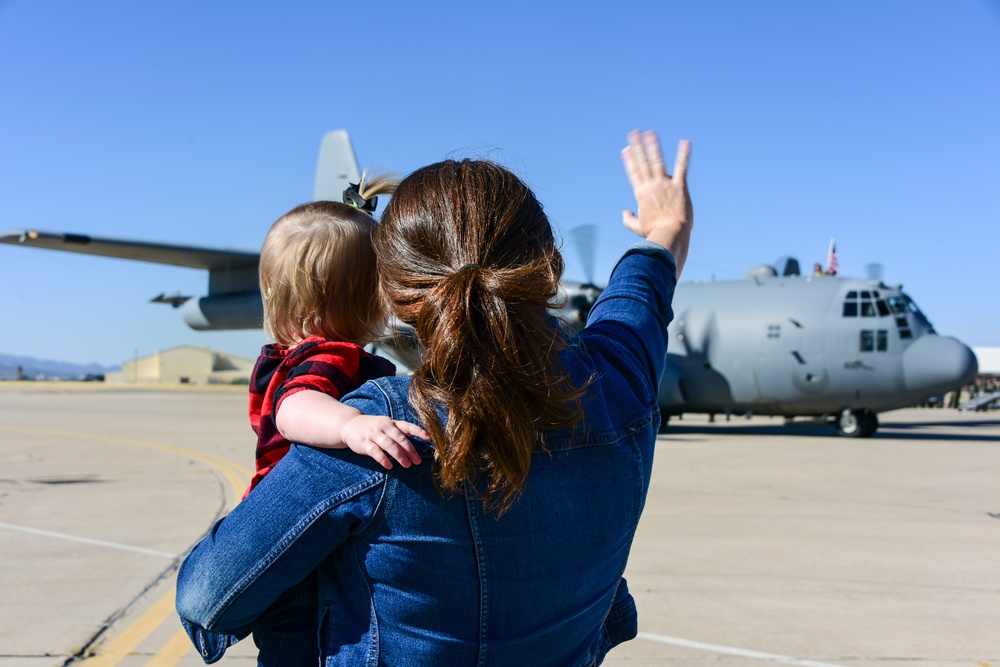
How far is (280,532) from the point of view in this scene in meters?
1.34

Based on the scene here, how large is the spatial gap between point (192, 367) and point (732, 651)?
3356 inches

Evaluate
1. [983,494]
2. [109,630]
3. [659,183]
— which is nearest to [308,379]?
[659,183]

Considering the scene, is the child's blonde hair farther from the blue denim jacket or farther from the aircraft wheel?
the aircraft wheel

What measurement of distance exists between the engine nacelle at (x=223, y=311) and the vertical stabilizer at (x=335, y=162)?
3.31 meters

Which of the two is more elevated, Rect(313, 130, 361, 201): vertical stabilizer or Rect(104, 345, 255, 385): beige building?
Rect(313, 130, 361, 201): vertical stabilizer

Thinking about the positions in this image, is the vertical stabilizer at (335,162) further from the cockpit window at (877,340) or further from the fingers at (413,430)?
the fingers at (413,430)

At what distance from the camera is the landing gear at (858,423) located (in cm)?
1941

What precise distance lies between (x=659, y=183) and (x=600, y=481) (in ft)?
2.43

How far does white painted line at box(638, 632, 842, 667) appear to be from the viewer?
428 centimetres

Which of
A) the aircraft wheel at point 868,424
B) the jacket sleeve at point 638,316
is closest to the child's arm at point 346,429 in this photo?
the jacket sleeve at point 638,316

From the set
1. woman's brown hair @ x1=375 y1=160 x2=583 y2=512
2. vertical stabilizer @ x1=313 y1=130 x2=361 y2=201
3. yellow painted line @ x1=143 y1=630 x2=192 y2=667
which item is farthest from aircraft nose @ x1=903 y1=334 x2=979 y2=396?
woman's brown hair @ x1=375 y1=160 x2=583 y2=512

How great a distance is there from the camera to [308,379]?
160cm

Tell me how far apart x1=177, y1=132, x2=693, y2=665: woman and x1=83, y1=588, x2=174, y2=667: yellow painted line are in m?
3.26

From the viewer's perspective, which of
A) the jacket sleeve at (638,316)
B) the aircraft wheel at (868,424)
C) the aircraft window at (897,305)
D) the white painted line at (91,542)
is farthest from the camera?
the aircraft wheel at (868,424)
